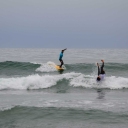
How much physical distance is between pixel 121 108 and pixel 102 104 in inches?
45.5

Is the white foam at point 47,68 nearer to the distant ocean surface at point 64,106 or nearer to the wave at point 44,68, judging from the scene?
the wave at point 44,68

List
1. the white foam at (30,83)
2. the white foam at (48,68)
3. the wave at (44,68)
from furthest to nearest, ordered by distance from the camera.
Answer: the wave at (44,68) → the white foam at (48,68) → the white foam at (30,83)

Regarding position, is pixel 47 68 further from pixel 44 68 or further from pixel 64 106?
pixel 64 106

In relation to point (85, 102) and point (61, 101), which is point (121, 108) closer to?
point (85, 102)

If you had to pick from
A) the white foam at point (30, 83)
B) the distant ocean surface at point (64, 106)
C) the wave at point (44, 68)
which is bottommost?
the distant ocean surface at point (64, 106)

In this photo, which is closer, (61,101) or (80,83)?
(61,101)

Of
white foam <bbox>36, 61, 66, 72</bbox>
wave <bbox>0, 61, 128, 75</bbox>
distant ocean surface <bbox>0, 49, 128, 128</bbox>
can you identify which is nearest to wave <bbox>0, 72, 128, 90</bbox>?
distant ocean surface <bbox>0, 49, 128, 128</bbox>

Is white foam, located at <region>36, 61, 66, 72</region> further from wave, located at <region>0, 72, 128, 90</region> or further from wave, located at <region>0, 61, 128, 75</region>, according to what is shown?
wave, located at <region>0, 72, 128, 90</region>

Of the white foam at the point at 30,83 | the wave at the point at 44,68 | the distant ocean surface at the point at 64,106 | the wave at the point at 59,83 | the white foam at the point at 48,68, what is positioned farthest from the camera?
the wave at the point at 44,68

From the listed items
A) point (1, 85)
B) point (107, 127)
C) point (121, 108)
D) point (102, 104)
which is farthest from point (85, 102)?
point (1, 85)

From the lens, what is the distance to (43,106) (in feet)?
40.2

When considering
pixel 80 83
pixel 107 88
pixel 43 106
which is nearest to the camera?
pixel 43 106

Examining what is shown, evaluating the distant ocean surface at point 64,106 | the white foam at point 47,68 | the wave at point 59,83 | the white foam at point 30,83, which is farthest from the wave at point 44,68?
the distant ocean surface at point 64,106

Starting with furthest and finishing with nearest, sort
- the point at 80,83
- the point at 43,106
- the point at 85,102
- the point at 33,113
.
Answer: the point at 80,83 < the point at 85,102 < the point at 43,106 < the point at 33,113
